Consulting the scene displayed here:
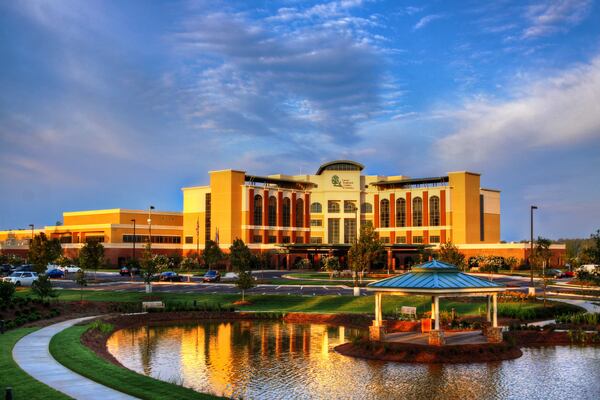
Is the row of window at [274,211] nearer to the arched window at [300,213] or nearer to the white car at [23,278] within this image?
the arched window at [300,213]

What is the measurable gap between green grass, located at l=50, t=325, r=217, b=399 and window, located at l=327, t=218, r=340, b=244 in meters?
92.5

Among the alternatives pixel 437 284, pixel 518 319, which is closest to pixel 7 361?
pixel 437 284

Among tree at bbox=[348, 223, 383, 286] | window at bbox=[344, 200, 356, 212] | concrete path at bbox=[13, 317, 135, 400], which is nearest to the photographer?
concrete path at bbox=[13, 317, 135, 400]

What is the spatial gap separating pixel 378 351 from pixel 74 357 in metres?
12.9

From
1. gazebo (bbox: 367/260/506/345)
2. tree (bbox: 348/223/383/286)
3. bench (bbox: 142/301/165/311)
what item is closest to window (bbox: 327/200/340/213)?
tree (bbox: 348/223/383/286)

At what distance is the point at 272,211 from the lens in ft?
378

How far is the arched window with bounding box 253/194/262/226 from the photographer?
11231cm

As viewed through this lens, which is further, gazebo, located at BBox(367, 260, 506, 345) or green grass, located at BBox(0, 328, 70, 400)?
gazebo, located at BBox(367, 260, 506, 345)

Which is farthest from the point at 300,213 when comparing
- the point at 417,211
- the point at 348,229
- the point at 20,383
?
the point at 20,383

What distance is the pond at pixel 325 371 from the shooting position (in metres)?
20.9

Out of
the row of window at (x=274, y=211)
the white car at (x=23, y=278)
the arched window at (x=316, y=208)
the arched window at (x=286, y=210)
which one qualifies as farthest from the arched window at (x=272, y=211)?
the white car at (x=23, y=278)

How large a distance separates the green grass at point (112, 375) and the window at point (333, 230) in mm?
92468

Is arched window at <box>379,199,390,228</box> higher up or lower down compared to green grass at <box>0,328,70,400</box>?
higher up

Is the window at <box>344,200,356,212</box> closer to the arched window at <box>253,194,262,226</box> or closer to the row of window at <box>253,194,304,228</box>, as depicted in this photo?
the row of window at <box>253,194,304,228</box>
